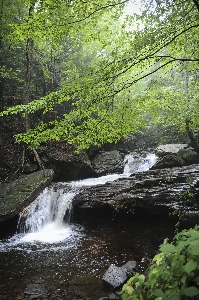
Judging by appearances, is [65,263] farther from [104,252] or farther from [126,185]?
[126,185]

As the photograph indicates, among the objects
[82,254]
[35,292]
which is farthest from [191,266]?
[82,254]

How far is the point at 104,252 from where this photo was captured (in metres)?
6.92

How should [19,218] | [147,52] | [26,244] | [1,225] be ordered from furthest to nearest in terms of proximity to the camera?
[19,218]
[1,225]
[26,244]
[147,52]

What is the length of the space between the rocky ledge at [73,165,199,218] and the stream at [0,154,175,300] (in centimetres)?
55

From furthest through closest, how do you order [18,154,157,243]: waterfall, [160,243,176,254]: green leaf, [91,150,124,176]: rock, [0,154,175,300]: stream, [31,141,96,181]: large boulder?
[91,150,124,176]: rock → [31,141,96,181]: large boulder → [18,154,157,243]: waterfall → [0,154,175,300]: stream → [160,243,176,254]: green leaf

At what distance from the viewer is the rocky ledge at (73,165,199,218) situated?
789 centimetres

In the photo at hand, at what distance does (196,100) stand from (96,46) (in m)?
11.7

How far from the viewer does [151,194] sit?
28.5 feet

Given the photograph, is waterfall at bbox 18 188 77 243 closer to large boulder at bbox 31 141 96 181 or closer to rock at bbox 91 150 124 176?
large boulder at bbox 31 141 96 181

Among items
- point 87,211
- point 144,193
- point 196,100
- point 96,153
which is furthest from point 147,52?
point 96,153

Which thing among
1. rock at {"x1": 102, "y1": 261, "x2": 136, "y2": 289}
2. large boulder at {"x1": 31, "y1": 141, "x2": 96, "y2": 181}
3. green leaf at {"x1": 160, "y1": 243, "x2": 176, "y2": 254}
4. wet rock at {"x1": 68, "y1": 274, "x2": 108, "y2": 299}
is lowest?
wet rock at {"x1": 68, "y1": 274, "x2": 108, "y2": 299}

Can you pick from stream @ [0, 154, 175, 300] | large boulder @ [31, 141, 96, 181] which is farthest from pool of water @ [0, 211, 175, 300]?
large boulder @ [31, 141, 96, 181]

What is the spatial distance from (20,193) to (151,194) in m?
5.45

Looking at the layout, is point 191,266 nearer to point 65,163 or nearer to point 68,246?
point 68,246
